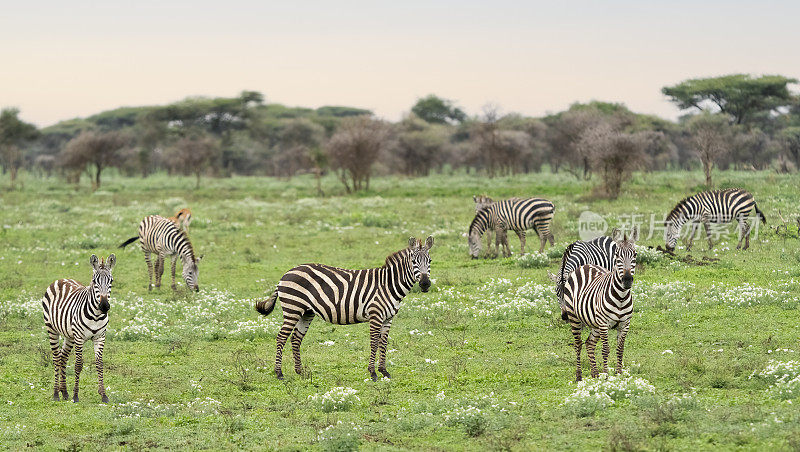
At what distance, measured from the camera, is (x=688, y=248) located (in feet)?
80.7

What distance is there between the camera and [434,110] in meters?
115

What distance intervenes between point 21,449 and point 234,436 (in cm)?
264

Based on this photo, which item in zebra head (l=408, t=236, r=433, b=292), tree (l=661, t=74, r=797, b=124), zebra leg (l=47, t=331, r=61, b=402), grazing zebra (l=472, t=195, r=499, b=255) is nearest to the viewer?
zebra leg (l=47, t=331, r=61, b=402)

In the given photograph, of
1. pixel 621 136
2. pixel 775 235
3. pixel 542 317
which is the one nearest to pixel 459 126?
pixel 621 136

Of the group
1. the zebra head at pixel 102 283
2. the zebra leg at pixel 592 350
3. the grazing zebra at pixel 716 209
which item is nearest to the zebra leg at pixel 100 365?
the zebra head at pixel 102 283

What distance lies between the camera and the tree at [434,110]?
114750mm

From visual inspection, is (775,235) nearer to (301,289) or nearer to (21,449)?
(301,289)

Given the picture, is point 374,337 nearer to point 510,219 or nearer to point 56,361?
point 56,361

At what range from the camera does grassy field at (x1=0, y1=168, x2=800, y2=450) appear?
9812 mm

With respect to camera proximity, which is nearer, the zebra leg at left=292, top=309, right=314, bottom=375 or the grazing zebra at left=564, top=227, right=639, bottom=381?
the grazing zebra at left=564, top=227, right=639, bottom=381
